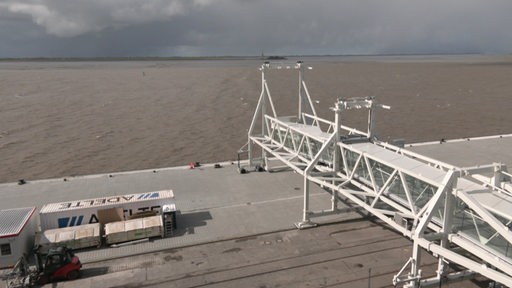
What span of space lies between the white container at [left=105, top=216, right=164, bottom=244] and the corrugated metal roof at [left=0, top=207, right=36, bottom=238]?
185 inches

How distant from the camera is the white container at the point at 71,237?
23.2m

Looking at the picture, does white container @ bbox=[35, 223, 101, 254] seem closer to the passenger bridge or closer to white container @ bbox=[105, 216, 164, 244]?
white container @ bbox=[105, 216, 164, 244]

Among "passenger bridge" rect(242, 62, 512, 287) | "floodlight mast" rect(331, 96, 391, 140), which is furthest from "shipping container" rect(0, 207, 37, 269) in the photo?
"floodlight mast" rect(331, 96, 391, 140)

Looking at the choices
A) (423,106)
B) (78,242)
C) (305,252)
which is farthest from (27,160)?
(423,106)

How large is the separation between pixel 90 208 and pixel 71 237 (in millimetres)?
2531

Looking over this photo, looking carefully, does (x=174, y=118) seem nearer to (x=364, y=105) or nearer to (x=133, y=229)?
(x=133, y=229)

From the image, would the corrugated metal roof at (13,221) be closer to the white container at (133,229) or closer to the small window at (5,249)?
the small window at (5,249)

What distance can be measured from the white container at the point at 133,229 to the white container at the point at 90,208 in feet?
4.96

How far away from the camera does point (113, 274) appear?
834 inches

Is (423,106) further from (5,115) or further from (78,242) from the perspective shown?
(5,115)

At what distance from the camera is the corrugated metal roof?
2195cm

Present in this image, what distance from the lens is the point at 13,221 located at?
23.4 metres

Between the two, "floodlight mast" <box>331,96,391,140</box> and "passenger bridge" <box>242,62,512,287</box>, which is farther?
"floodlight mast" <box>331,96,391,140</box>

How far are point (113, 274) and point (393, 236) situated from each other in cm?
1667
